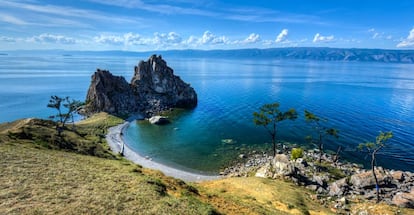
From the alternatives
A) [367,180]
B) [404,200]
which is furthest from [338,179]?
[404,200]

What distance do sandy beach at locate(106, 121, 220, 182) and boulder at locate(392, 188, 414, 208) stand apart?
32544mm

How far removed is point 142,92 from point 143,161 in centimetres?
6833

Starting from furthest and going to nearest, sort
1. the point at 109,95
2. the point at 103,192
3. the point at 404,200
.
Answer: the point at 109,95 < the point at 404,200 < the point at 103,192

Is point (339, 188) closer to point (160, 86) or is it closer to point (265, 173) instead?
point (265, 173)

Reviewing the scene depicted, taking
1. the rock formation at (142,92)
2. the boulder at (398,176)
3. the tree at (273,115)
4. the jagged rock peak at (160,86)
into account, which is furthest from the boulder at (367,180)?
the jagged rock peak at (160,86)

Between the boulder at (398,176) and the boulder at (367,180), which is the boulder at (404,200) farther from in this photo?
the boulder at (398,176)

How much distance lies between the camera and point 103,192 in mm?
23719

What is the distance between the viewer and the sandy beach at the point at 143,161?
55.8 m

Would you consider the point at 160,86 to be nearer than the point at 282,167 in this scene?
No

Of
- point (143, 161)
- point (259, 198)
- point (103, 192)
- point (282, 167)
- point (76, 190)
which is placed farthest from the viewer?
point (143, 161)

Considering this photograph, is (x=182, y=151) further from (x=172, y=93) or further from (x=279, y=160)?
(x=172, y=93)

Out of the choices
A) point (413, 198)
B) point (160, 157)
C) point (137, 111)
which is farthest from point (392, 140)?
point (137, 111)

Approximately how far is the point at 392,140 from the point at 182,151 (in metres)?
66.3

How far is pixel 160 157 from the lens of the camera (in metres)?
67.4
